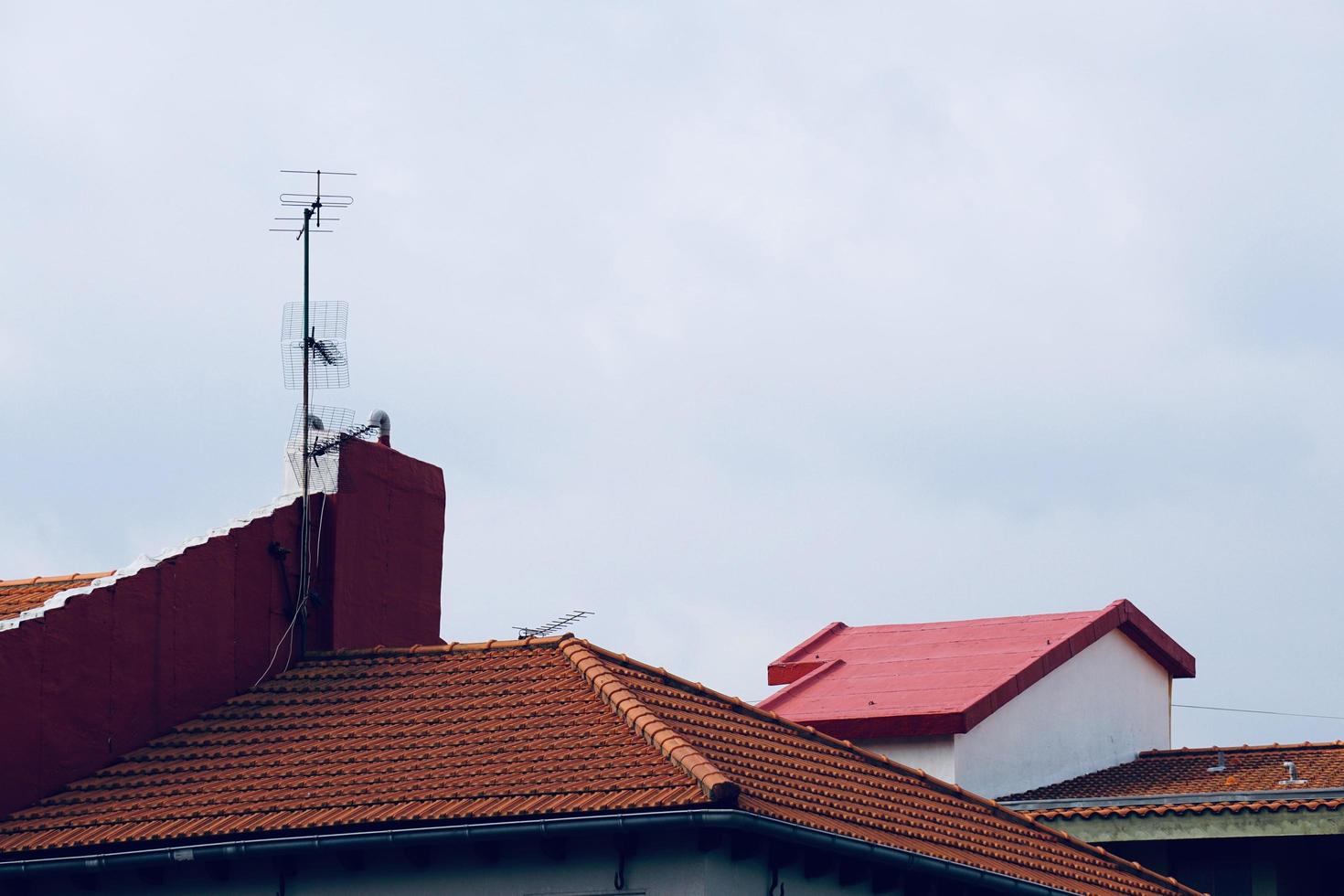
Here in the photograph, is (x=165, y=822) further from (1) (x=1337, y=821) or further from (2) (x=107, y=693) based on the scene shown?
(1) (x=1337, y=821)

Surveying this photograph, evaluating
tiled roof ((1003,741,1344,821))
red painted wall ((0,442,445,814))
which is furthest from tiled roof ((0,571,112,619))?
tiled roof ((1003,741,1344,821))

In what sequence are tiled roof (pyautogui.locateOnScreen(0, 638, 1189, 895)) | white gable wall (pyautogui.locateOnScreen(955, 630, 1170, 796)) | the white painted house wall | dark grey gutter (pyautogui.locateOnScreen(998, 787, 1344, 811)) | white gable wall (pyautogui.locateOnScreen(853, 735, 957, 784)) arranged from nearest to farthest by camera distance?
tiled roof (pyautogui.locateOnScreen(0, 638, 1189, 895)) < dark grey gutter (pyautogui.locateOnScreen(998, 787, 1344, 811)) < white gable wall (pyautogui.locateOnScreen(853, 735, 957, 784)) < the white painted house wall < white gable wall (pyautogui.locateOnScreen(955, 630, 1170, 796))

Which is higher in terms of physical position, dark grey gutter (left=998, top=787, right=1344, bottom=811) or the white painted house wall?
the white painted house wall

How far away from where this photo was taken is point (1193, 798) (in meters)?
25.0

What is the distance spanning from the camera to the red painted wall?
18.5 meters

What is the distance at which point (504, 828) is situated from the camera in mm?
15898

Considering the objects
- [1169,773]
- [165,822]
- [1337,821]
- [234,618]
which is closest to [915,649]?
[1169,773]

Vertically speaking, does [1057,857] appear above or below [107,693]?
below

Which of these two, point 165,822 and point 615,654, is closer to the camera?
point 165,822

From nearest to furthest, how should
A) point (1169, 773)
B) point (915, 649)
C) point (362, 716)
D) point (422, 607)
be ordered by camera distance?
point (362, 716) < point (422, 607) < point (1169, 773) < point (915, 649)

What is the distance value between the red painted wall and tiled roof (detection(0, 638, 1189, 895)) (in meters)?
0.30

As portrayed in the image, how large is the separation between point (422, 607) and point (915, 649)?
1208 cm

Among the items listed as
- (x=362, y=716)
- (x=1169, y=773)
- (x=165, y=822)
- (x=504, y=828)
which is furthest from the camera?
(x=1169, y=773)

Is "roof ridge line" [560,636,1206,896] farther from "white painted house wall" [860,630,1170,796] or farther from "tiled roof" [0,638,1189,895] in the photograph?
"white painted house wall" [860,630,1170,796]
